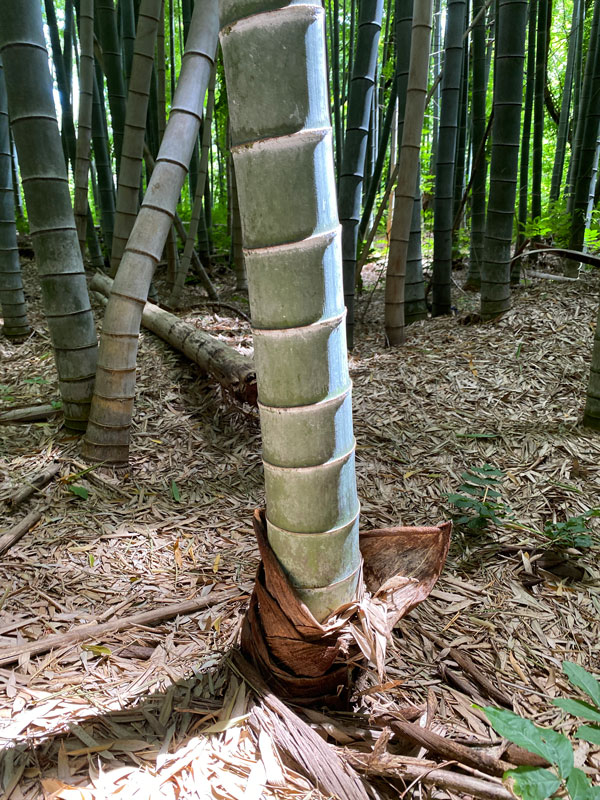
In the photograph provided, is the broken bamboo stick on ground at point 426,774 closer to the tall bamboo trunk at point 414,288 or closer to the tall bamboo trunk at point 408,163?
the tall bamboo trunk at point 408,163

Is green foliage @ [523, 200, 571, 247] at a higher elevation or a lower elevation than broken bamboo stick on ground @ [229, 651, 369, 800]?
higher

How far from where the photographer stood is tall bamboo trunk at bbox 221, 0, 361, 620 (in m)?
0.83

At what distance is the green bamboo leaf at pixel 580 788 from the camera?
0.77 meters

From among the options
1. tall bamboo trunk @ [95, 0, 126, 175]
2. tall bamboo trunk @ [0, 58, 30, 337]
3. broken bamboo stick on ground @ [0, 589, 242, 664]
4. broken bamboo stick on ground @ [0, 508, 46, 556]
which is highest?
tall bamboo trunk @ [95, 0, 126, 175]

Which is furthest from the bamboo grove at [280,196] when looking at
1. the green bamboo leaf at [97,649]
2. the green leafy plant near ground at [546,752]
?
the green bamboo leaf at [97,649]

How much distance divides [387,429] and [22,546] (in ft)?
4.87

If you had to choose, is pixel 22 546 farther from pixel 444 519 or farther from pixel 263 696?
pixel 444 519

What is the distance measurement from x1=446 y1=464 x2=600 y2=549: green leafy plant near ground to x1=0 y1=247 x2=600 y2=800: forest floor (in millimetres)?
31

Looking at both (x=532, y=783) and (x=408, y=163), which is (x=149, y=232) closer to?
(x=408, y=163)

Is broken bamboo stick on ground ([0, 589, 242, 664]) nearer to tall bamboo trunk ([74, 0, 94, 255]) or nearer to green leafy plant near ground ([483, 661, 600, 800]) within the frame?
green leafy plant near ground ([483, 661, 600, 800])

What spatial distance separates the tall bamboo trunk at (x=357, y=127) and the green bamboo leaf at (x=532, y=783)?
113 inches

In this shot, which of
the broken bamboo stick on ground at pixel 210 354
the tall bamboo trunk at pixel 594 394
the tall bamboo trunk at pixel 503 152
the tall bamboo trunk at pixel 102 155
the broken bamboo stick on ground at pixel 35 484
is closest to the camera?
the broken bamboo stick on ground at pixel 35 484

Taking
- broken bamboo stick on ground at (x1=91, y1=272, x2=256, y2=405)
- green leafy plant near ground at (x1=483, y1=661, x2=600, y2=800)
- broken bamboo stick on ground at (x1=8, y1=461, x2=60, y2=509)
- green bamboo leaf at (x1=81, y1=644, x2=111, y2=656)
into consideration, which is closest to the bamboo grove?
broken bamboo stick on ground at (x1=8, y1=461, x2=60, y2=509)

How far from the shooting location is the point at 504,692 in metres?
1.31
